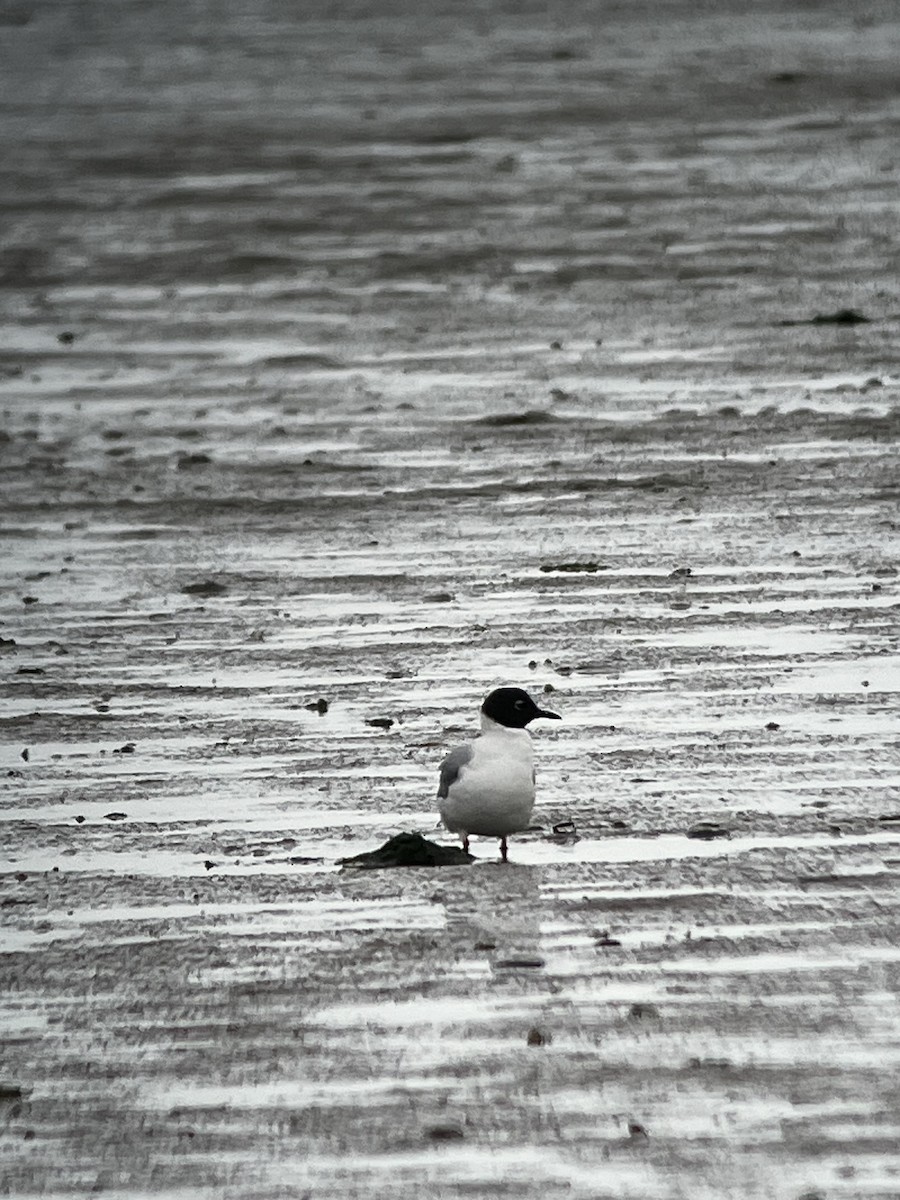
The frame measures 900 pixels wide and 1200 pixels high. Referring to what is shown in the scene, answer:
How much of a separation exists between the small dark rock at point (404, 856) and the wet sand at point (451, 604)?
0.38ft

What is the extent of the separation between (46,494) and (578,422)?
290 centimetres

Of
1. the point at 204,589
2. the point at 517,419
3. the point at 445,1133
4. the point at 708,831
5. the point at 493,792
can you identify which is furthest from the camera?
the point at 517,419

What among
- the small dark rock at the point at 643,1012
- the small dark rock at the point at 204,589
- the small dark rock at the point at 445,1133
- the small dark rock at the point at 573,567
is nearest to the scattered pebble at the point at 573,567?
the small dark rock at the point at 573,567

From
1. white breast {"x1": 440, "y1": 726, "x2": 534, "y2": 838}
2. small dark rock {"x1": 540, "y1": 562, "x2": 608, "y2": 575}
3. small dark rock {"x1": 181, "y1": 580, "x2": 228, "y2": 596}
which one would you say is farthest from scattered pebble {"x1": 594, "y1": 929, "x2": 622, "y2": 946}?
small dark rock {"x1": 181, "y1": 580, "x2": 228, "y2": 596}

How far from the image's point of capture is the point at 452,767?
24.7 feet

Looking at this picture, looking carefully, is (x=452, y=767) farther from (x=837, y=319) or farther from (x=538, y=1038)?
(x=837, y=319)

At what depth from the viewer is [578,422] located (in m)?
13.2

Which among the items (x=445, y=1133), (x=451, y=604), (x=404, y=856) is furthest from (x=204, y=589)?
(x=445, y=1133)

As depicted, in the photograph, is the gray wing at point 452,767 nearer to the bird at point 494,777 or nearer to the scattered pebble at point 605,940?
the bird at point 494,777

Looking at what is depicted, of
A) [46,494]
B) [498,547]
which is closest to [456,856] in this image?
[498,547]

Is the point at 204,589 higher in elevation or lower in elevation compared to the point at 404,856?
lower

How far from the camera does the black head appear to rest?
7.72 m

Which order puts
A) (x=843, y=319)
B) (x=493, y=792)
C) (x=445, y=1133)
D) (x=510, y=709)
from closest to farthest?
(x=445, y=1133) < (x=493, y=792) < (x=510, y=709) < (x=843, y=319)

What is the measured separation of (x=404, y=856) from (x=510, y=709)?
76cm
